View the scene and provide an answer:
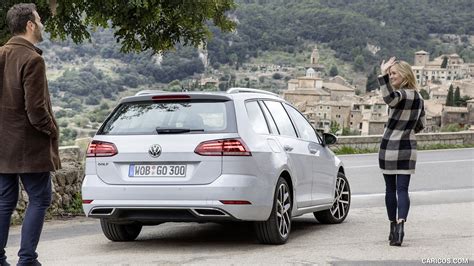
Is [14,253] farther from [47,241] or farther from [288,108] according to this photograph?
[288,108]

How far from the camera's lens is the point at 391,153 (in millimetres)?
8406

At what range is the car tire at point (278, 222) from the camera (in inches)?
324

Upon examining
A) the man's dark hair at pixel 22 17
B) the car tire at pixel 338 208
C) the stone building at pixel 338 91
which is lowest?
the stone building at pixel 338 91

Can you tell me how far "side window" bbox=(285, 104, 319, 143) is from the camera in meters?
9.77

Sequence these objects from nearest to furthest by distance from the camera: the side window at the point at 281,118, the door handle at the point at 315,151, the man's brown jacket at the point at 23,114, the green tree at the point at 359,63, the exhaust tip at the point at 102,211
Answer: the man's brown jacket at the point at 23,114
the exhaust tip at the point at 102,211
the side window at the point at 281,118
the door handle at the point at 315,151
the green tree at the point at 359,63

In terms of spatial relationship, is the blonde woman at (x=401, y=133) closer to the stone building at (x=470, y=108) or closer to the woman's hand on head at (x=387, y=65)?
the woman's hand on head at (x=387, y=65)

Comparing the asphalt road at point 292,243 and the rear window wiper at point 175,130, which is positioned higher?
the rear window wiper at point 175,130

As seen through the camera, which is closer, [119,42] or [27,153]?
[27,153]

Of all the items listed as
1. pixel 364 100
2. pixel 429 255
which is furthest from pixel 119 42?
pixel 364 100

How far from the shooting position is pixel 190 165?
7883 millimetres

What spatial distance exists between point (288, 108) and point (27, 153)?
404 centimetres

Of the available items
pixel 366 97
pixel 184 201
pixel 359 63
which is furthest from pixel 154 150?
pixel 359 63

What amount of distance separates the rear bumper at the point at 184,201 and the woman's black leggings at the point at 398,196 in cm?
121

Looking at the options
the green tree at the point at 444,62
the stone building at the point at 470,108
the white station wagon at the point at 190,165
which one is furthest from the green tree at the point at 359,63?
the white station wagon at the point at 190,165
